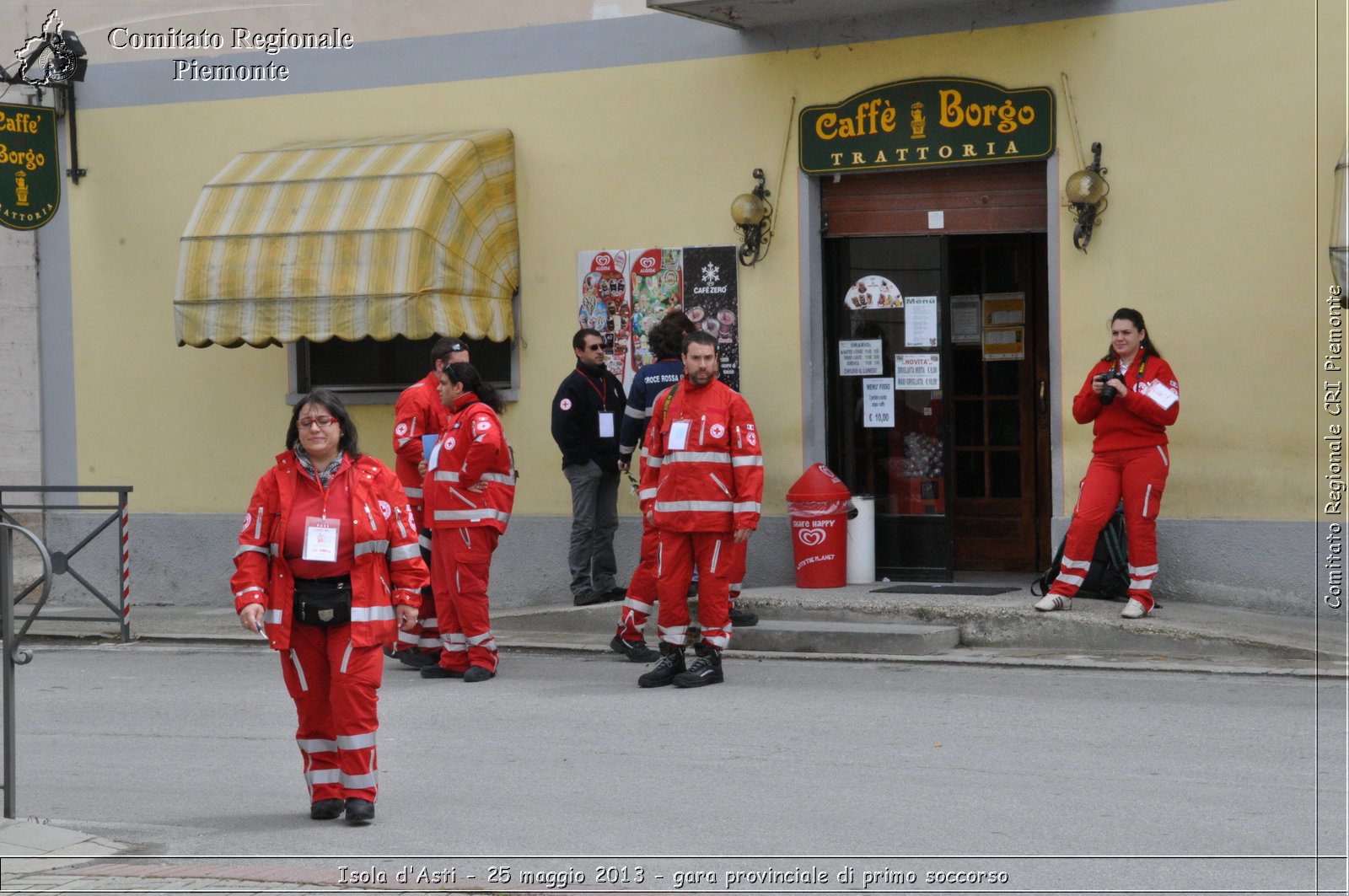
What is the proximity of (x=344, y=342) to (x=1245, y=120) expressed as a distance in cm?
776

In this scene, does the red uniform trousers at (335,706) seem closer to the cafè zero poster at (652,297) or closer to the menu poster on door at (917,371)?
the cafè zero poster at (652,297)

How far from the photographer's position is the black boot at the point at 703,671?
9.53 meters

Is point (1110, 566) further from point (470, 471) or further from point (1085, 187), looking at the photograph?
point (470, 471)

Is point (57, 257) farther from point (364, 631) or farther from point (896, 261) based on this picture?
point (364, 631)

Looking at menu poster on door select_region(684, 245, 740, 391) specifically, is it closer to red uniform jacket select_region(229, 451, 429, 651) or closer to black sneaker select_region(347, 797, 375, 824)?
red uniform jacket select_region(229, 451, 429, 651)

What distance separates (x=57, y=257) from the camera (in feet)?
49.5

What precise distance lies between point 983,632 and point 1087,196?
3187 mm

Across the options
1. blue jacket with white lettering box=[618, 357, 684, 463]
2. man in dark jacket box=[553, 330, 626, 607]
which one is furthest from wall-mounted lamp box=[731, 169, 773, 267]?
blue jacket with white lettering box=[618, 357, 684, 463]

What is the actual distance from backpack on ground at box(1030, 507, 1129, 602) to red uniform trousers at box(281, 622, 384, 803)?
5.60 meters

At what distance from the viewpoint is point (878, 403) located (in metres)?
12.7

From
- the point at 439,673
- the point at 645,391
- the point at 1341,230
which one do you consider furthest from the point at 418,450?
the point at 1341,230

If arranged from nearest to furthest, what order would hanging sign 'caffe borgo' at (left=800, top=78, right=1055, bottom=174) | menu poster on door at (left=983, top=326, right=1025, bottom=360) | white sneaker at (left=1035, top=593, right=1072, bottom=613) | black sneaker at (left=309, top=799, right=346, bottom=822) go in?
black sneaker at (left=309, top=799, right=346, bottom=822)
white sneaker at (left=1035, top=593, right=1072, bottom=613)
hanging sign 'caffe borgo' at (left=800, top=78, right=1055, bottom=174)
menu poster on door at (left=983, top=326, right=1025, bottom=360)

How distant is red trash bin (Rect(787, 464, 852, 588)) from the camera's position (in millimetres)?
11938

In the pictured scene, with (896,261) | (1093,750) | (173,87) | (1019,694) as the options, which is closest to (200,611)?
(173,87)
